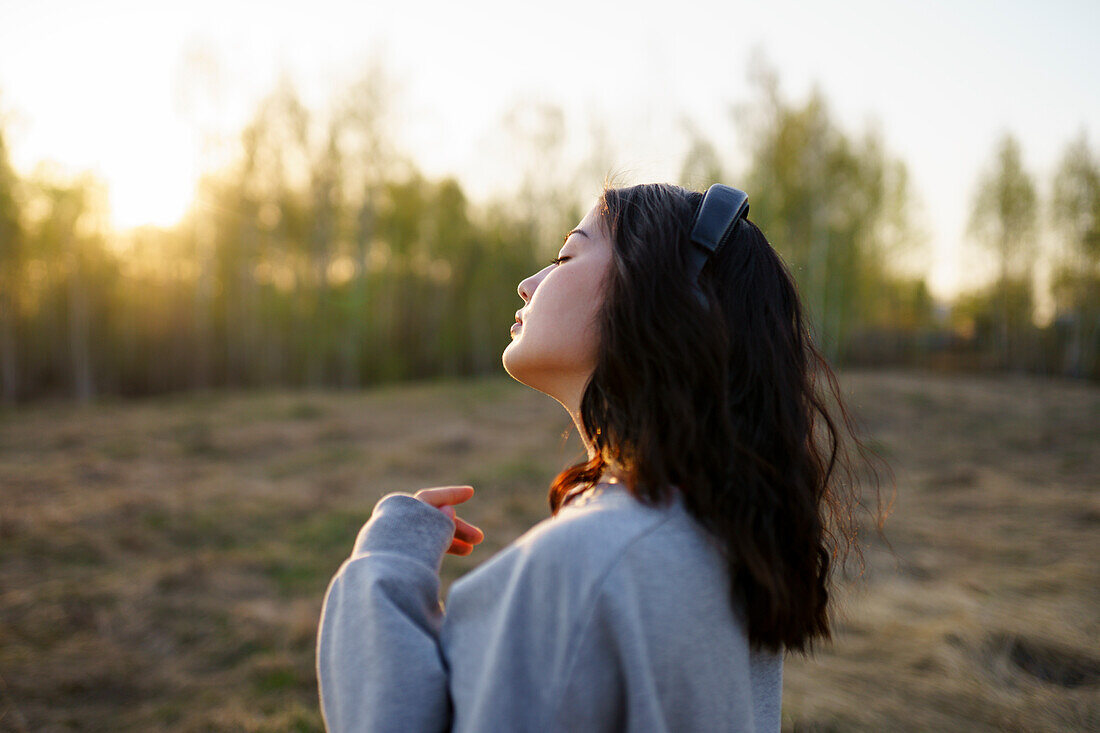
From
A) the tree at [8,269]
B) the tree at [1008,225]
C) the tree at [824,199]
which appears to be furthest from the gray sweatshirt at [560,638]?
the tree at [1008,225]

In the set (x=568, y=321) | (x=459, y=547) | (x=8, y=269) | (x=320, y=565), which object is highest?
(x=8, y=269)

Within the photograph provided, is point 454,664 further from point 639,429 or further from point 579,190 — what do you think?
point 579,190

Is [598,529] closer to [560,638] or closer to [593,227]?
[560,638]

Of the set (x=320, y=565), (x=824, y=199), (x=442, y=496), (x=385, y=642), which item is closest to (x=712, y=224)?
(x=442, y=496)

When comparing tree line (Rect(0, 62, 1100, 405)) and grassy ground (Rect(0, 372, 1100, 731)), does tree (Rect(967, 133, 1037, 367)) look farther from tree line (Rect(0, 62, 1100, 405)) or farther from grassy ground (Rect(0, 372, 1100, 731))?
grassy ground (Rect(0, 372, 1100, 731))

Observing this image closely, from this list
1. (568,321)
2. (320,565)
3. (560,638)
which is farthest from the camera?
(320,565)

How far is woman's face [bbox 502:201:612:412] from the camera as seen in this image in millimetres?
1011

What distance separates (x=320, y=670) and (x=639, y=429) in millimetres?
518

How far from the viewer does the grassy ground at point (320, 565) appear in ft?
9.43

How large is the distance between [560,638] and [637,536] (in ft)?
0.43

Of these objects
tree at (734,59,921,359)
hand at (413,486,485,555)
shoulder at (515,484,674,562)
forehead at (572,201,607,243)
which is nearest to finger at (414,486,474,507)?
hand at (413,486,485,555)

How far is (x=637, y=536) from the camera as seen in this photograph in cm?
72

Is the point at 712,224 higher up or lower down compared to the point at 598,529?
higher up

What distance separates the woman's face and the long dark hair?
0.09ft
